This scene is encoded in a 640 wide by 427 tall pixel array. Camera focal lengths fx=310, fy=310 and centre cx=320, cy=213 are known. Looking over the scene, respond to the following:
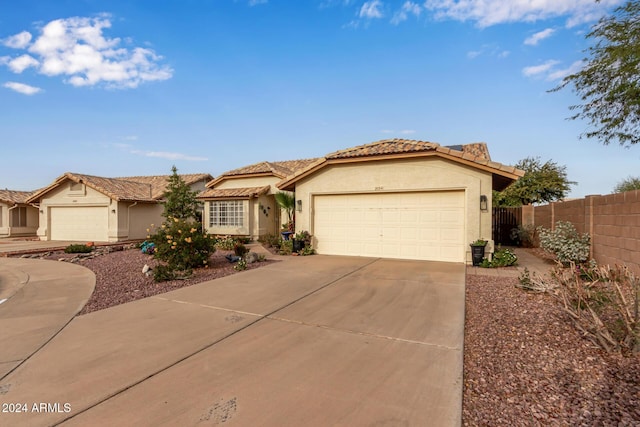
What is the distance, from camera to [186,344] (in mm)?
4160

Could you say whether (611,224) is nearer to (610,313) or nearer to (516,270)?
(516,270)

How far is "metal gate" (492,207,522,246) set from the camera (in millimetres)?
16672

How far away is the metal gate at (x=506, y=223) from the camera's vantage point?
54.7 feet

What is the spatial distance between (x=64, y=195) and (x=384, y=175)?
20645mm

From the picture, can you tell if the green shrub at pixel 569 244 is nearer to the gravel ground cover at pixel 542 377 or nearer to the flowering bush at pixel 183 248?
the gravel ground cover at pixel 542 377

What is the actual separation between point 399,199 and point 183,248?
7733 mm

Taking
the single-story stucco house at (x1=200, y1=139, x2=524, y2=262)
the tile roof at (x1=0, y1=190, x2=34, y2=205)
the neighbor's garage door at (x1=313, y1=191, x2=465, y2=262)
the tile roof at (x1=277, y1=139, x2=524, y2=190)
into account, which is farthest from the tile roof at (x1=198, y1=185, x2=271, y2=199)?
the tile roof at (x1=0, y1=190, x2=34, y2=205)

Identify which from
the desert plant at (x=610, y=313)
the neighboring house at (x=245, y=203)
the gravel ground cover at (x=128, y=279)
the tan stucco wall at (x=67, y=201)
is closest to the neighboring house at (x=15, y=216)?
the tan stucco wall at (x=67, y=201)

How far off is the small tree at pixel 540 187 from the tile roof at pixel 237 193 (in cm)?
1681

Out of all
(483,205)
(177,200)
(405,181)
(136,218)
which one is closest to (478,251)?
(483,205)

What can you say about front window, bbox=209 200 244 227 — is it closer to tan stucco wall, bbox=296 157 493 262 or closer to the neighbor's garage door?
tan stucco wall, bbox=296 157 493 262

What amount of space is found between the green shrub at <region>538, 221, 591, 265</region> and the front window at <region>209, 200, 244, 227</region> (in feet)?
48.9

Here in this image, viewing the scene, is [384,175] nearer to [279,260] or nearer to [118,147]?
[279,260]

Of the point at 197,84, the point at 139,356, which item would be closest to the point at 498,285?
the point at 139,356
